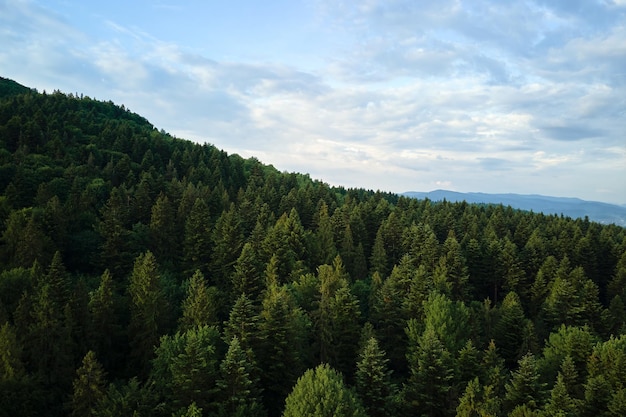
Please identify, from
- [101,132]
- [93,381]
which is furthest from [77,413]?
[101,132]

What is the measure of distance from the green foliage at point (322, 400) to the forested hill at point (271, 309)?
0.14 m

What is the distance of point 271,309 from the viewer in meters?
42.9

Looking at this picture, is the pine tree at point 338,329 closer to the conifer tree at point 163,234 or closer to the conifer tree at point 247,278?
the conifer tree at point 247,278

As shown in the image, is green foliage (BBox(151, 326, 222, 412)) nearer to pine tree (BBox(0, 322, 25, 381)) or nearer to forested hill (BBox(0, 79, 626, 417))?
forested hill (BBox(0, 79, 626, 417))

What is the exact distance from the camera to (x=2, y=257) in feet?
189

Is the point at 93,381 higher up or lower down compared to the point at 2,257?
lower down

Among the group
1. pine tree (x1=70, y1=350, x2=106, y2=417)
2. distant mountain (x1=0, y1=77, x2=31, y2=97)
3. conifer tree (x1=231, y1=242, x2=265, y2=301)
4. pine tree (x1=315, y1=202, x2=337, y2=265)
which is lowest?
pine tree (x1=70, y1=350, x2=106, y2=417)

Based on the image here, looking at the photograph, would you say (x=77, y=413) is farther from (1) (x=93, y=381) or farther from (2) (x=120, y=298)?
(2) (x=120, y=298)

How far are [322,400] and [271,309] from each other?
512 inches

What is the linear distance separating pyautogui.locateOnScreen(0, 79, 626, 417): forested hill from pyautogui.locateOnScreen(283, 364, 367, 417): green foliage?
5.4 inches

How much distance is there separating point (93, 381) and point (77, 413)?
2798 mm

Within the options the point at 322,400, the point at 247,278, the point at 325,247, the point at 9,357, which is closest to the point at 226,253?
the point at 247,278

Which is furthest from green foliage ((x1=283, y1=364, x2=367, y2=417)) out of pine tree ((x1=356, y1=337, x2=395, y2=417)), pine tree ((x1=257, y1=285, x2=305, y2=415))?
pine tree ((x1=257, y1=285, x2=305, y2=415))

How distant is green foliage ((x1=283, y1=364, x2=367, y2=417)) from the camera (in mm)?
31391
